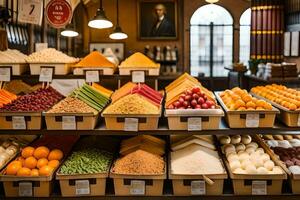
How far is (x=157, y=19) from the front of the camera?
13.2 meters

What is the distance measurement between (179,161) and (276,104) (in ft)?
3.14

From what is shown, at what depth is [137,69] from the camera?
4.14m

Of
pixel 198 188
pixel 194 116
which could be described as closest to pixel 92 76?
pixel 194 116

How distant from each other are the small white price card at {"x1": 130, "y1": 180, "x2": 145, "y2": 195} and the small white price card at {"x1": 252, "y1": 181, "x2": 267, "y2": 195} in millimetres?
781

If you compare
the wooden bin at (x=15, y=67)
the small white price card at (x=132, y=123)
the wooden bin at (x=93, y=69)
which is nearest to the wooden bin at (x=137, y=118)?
the small white price card at (x=132, y=123)

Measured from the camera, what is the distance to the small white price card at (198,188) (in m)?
3.02

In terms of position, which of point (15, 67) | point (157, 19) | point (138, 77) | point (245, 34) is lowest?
point (138, 77)

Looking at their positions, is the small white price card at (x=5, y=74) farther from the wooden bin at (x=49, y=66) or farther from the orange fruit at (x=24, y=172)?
the orange fruit at (x=24, y=172)

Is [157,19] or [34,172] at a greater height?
[157,19]

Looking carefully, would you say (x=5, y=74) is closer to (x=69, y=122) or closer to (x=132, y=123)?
(x=69, y=122)

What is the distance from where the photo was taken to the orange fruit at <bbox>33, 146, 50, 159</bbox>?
3.27m

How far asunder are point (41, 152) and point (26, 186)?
328 millimetres

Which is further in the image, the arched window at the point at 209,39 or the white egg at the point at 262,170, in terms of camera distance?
the arched window at the point at 209,39

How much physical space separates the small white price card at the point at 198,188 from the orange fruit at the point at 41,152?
3.75 feet
